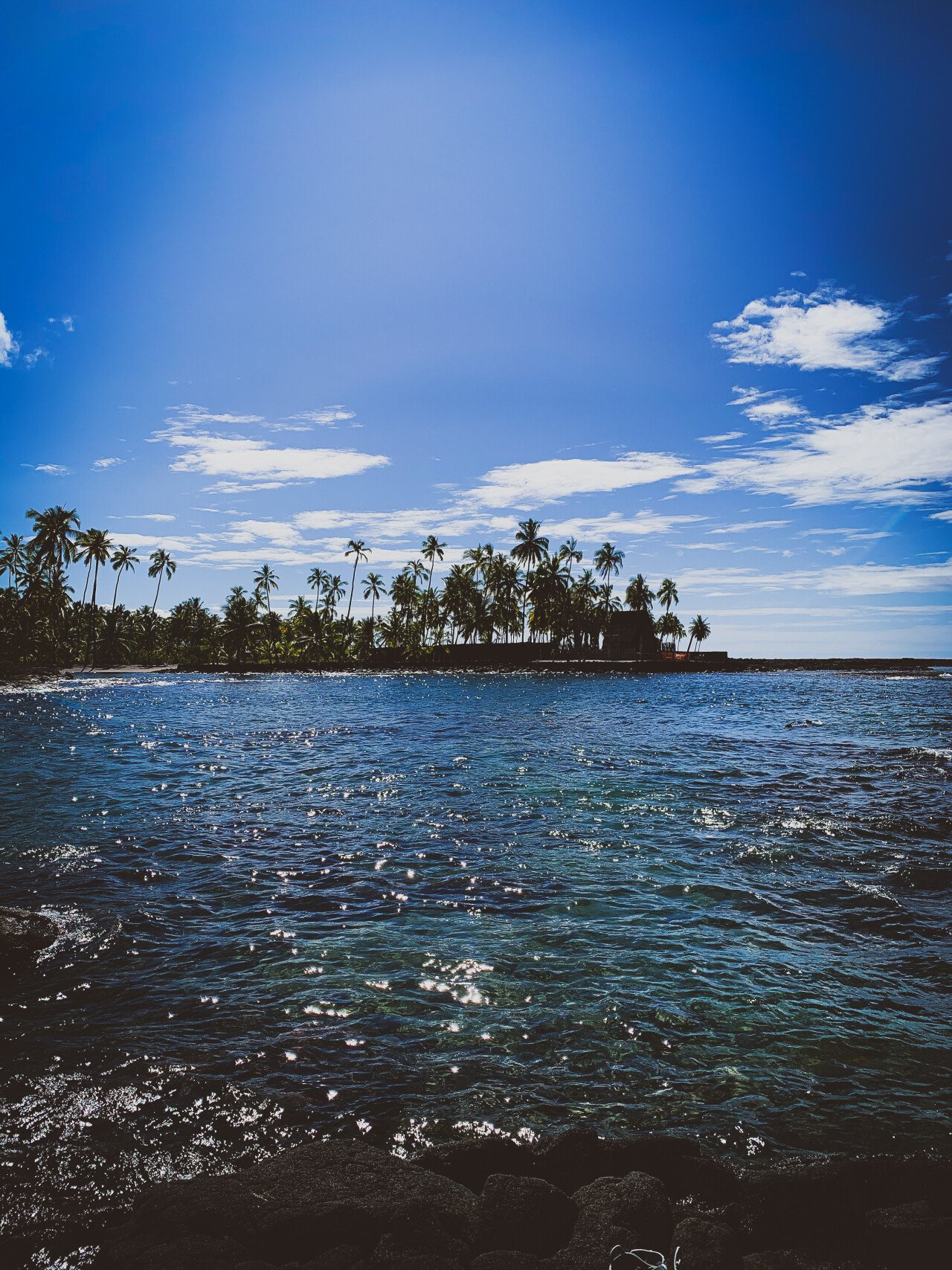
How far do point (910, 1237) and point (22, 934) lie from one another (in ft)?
29.5

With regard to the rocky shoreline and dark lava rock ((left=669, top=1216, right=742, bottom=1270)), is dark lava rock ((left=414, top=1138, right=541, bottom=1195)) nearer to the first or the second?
the rocky shoreline

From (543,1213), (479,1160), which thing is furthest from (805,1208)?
(479,1160)

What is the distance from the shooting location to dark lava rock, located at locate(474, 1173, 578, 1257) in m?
3.63

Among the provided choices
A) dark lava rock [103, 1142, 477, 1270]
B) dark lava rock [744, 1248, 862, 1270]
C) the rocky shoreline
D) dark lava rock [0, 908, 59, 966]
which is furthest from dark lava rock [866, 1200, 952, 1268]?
dark lava rock [0, 908, 59, 966]

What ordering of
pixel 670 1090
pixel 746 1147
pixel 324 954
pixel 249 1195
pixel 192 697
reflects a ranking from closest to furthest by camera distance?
pixel 249 1195 < pixel 746 1147 < pixel 670 1090 < pixel 324 954 < pixel 192 697

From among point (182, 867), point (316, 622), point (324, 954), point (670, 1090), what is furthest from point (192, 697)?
point (316, 622)

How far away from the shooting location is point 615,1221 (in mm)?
3752

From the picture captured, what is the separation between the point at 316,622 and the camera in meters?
124

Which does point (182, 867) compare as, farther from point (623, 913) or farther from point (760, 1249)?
point (760, 1249)

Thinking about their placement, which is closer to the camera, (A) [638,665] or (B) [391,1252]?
(B) [391,1252]

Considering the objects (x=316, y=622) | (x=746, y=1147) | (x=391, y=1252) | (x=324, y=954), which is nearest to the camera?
(x=391, y=1252)

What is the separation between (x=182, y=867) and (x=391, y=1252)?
9470 mm

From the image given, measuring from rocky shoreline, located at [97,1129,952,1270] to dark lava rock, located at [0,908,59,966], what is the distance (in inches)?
190

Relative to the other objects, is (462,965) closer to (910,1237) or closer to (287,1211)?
(287,1211)
